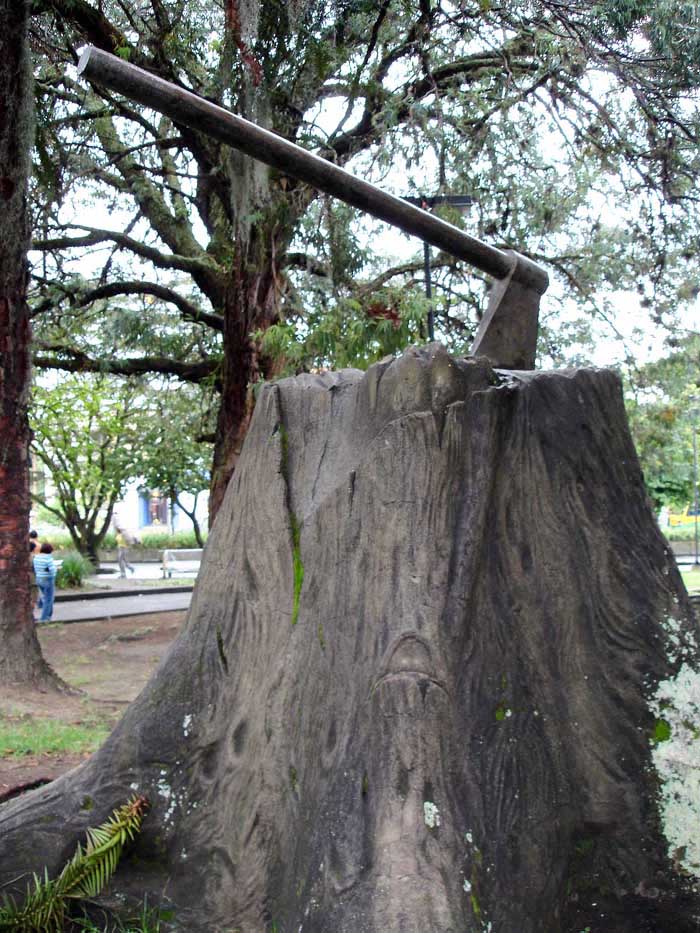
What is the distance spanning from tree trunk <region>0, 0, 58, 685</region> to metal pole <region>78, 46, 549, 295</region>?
431cm

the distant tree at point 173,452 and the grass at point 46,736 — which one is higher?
the distant tree at point 173,452

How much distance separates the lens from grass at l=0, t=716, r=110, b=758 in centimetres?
636

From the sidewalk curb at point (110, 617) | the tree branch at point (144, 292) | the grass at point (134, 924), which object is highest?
the tree branch at point (144, 292)

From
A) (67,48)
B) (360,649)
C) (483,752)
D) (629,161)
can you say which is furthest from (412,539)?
(67,48)

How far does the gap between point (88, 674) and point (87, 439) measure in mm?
14262

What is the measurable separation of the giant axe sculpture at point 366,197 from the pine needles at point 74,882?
2.12m

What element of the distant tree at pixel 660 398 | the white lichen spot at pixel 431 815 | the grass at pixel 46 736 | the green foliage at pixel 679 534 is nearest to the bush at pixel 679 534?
the green foliage at pixel 679 534

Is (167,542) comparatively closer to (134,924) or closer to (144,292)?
(144,292)

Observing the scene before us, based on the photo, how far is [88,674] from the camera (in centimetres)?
1011

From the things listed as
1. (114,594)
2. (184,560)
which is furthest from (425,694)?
(184,560)

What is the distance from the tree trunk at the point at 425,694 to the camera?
281 centimetres

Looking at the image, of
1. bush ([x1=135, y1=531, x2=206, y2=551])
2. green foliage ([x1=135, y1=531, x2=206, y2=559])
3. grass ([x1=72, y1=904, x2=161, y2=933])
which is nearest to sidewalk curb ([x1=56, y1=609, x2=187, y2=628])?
grass ([x1=72, y1=904, x2=161, y2=933])

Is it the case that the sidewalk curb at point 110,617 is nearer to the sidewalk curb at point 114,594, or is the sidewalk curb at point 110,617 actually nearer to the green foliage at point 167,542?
the sidewalk curb at point 114,594

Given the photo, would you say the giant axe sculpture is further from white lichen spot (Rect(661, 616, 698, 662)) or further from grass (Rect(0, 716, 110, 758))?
grass (Rect(0, 716, 110, 758))
